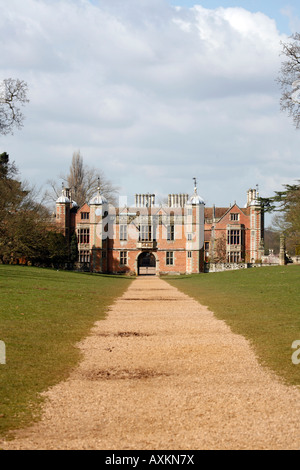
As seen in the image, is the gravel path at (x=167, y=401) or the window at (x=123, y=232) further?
Result: the window at (x=123, y=232)

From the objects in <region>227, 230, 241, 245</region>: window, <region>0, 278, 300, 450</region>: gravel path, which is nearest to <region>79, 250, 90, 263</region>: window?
<region>227, 230, 241, 245</region>: window

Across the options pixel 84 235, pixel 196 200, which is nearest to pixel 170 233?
pixel 196 200

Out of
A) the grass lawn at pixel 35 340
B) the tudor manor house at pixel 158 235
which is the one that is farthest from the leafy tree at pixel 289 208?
the grass lawn at pixel 35 340

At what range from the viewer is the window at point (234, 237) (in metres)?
64.0

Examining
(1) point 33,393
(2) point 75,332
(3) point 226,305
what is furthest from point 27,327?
(3) point 226,305

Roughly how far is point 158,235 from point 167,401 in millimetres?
55415

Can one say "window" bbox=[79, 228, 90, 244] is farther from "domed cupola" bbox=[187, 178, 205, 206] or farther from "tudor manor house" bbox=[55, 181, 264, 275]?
"domed cupola" bbox=[187, 178, 205, 206]

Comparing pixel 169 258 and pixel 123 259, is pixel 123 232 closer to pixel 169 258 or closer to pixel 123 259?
pixel 123 259

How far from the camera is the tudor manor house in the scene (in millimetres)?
61344

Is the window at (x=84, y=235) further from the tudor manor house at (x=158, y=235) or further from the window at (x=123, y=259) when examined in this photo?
the window at (x=123, y=259)

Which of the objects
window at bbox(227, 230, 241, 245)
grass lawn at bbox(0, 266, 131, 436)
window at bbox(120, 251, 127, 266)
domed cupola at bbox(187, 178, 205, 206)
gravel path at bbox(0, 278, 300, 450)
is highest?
domed cupola at bbox(187, 178, 205, 206)

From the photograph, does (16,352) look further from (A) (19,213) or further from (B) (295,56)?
(A) (19,213)

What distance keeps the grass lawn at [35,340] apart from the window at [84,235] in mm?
41488

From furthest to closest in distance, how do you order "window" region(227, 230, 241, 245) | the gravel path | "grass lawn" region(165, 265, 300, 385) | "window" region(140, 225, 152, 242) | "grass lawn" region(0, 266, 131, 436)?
"window" region(227, 230, 241, 245) → "window" region(140, 225, 152, 242) → "grass lawn" region(165, 265, 300, 385) → "grass lawn" region(0, 266, 131, 436) → the gravel path
